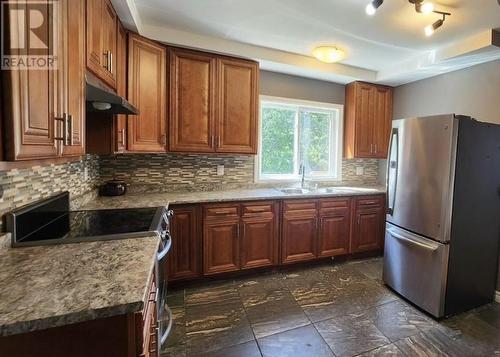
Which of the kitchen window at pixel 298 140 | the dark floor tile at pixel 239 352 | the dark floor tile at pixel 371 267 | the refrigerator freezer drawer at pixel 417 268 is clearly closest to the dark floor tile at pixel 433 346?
the refrigerator freezer drawer at pixel 417 268

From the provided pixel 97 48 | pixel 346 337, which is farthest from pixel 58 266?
pixel 346 337

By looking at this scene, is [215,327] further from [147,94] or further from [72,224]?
[147,94]

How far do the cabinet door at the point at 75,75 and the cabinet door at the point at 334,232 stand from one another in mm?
2473

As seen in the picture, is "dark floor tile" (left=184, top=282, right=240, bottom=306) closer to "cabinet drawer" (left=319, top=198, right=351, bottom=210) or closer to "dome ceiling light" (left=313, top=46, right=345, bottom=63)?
"cabinet drawer" (left=319, top=198, right=351, bottom=210)

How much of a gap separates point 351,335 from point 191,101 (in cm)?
244

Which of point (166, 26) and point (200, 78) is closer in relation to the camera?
point (166, 26)

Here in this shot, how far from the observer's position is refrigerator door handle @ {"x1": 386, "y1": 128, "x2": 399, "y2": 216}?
240 cm

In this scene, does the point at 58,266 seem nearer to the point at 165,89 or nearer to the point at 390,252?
the point at 165,89

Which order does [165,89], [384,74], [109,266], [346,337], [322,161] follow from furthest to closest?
[322,161] → [384,74] → [165,89] → [346,337] → [109,266]

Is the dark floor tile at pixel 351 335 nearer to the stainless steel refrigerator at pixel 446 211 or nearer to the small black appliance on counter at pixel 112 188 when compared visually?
the stainless steel refrigerator at pixel 446 211

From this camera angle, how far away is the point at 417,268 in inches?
86.7

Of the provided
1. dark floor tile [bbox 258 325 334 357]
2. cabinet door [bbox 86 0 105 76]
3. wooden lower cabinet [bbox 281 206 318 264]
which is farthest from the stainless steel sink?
cabinet door [bbox 86 0 105 76]

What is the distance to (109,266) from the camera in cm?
99

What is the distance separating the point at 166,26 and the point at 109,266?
216 centimetres
